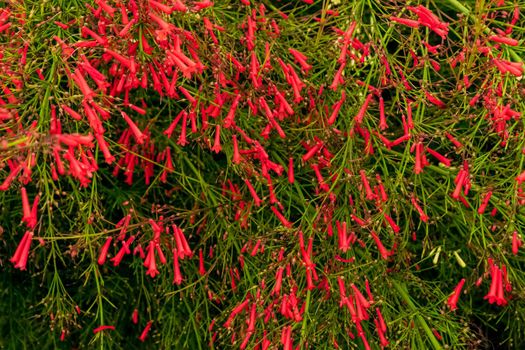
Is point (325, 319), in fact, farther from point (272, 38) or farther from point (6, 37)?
point (6, 37)

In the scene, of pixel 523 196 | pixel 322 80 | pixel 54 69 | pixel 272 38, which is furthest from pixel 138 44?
pixel 523 196

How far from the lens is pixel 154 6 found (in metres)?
2.63

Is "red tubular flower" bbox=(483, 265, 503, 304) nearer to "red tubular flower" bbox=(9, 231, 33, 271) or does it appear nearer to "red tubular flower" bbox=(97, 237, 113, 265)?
"red tubular flower" bbox=(97, 237, 113, 265)

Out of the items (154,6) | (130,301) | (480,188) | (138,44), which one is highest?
(154,6)

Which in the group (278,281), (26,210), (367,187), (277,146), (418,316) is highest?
(26,210)

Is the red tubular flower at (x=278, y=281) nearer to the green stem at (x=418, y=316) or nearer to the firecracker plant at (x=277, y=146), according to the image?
the firecracker plant at (x=277, y=146)

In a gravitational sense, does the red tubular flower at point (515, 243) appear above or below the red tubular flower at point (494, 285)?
above

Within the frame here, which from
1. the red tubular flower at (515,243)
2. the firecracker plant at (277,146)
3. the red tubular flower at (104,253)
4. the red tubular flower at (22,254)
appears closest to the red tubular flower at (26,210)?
the firecracker plant at (277,146)

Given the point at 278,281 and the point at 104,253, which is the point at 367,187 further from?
the point at 104,253

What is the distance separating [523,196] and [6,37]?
8.62ft

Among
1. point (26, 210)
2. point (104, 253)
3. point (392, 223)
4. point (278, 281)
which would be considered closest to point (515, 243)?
point (392, 223)

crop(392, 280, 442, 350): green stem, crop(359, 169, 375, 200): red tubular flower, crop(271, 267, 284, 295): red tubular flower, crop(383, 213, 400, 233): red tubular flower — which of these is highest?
crop(359, 169, 375, 200): red tubular flower

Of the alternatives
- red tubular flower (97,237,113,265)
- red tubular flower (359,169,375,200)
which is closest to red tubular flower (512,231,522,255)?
red tubular flower (359,169,375,200)

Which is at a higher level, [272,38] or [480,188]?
[272,38]
